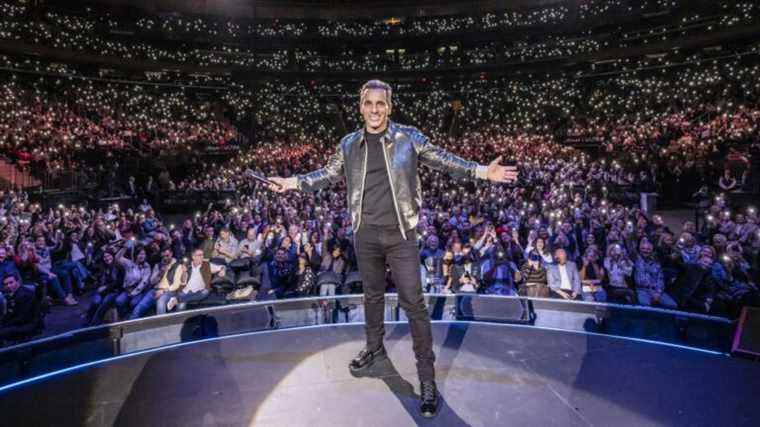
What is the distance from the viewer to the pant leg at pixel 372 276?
2.37 meters

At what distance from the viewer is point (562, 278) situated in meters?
6.14

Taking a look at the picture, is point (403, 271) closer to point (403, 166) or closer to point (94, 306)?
point (403, 166)

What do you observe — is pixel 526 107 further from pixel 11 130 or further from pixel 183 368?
A: pixel 183 368

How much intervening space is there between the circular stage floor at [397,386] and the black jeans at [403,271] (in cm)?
24

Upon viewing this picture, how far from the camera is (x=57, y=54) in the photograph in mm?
21672

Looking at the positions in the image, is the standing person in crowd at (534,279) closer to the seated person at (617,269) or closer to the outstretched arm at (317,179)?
the seated person at (617,269)

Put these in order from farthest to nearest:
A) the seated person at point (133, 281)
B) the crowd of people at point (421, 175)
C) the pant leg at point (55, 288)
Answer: the pant leg at point (55, 288), the crowd of people at point (421, 175), the seated person at point (133, 281)

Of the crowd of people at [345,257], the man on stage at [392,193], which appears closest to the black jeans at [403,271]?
the man on stage at [392,193]

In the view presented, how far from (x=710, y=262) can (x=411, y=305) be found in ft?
18.3

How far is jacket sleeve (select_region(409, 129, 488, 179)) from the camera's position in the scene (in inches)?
91.6

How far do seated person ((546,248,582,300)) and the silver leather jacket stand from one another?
4288 mm

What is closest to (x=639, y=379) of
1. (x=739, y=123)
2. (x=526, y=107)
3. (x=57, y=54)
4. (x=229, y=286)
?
(x=229, y=286)

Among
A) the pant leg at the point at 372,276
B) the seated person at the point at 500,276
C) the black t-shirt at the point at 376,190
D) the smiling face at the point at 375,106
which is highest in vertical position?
the smiling face at the point at 375,106

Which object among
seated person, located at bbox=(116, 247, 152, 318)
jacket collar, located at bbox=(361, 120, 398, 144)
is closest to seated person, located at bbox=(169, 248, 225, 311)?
seated person, located at bbox=(116, 247, 152, 318)
